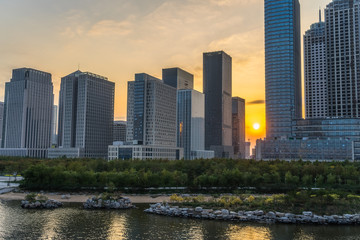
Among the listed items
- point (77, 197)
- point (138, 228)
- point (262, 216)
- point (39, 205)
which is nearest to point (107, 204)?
point (39, 205)

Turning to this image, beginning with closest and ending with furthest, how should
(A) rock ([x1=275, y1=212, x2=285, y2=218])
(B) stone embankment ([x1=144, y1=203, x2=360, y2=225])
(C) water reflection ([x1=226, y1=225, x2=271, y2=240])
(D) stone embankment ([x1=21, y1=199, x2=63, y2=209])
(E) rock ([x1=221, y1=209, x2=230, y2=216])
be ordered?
(C) water reflection ([x1=226, y1=225, x2=271, y2=240]) < (B) stone embankment ([x1=144, y1=203, x2=360, y2=225]) < (A) rock ([x1=275, y1=212, x2=285, y2=218]) < (E) rock ([x1=221, y1=209, x2=230, y2=216]) < (D) stone embankment ([x1=21, y1=199, x2=63, y2=209])

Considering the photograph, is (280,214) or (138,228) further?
(280,214)

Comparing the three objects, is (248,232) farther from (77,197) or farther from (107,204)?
(77,197)

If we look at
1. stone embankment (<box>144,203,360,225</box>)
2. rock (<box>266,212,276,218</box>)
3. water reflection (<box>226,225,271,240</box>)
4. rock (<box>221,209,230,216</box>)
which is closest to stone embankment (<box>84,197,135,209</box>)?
stone embankment (<box>144,203,360,225</box>)

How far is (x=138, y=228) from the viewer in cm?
5422

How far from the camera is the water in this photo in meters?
49.8

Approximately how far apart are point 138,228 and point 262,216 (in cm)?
2105

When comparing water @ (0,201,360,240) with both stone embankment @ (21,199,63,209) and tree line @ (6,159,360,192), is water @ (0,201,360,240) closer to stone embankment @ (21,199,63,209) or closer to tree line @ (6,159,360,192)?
stone embankment @ (21,199,63,209)

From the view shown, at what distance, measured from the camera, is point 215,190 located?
3612 inches

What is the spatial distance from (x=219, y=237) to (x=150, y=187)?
46257 mm

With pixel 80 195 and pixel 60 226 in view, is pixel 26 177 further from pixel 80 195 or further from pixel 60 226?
pixel 60 226

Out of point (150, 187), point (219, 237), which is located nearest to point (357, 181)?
point (150, 187)

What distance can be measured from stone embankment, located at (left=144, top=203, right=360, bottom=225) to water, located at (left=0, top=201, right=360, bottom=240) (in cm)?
199

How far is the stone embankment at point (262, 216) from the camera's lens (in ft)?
192
